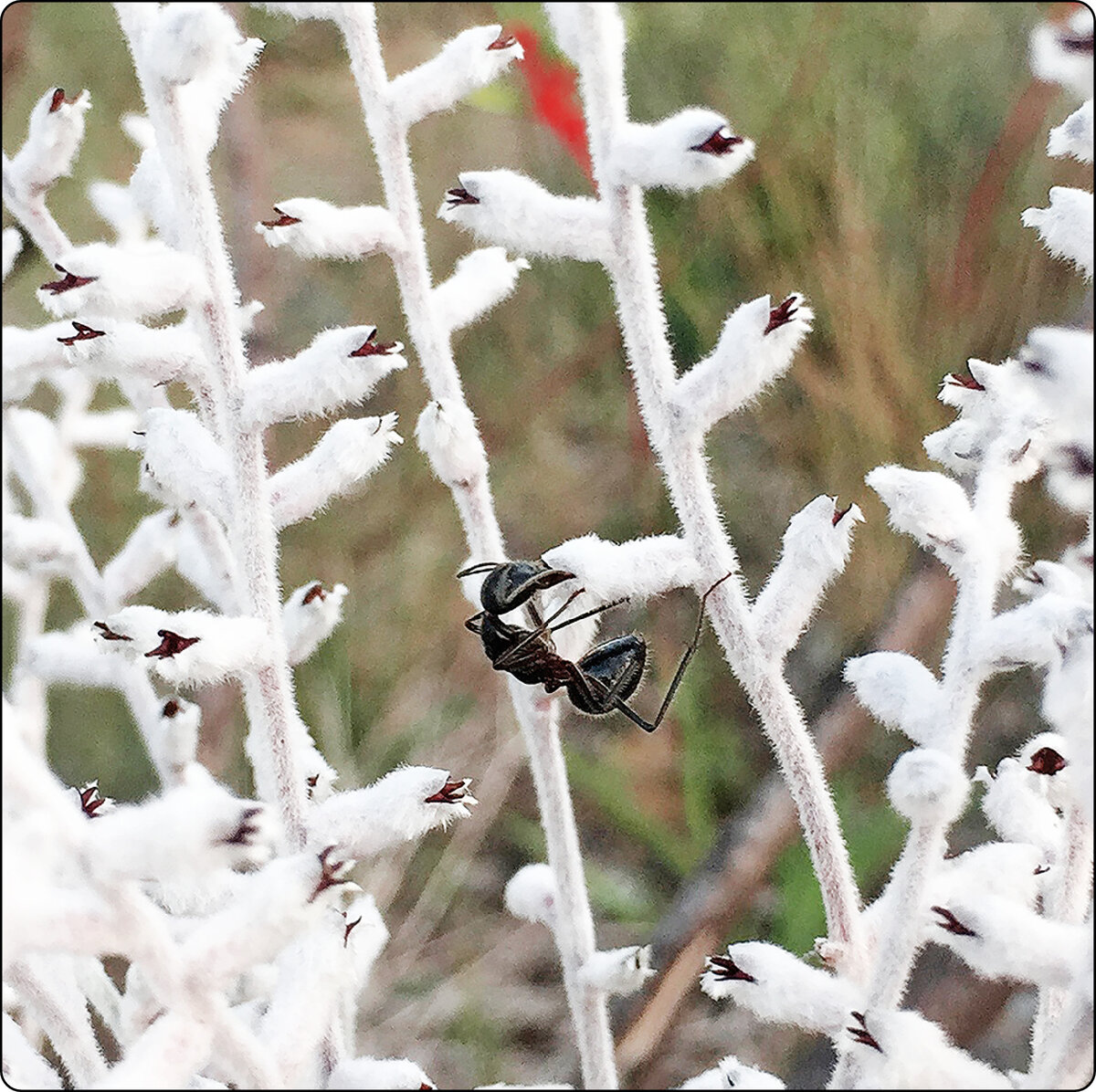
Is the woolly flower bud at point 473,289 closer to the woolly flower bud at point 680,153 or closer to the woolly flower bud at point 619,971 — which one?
the woolly flower bud at point 680,153

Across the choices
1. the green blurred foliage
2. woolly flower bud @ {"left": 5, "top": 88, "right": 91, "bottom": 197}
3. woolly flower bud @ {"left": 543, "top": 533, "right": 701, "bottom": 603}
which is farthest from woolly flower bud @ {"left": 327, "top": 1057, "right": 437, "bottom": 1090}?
the green blurred foliage

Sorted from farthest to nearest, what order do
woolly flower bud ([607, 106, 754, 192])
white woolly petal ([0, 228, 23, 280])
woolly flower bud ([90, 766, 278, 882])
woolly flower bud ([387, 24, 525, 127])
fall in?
1. white woolly petal ([0, 228, 23, 280])
2. woolly flower bud ([387, 24, 525, 127])
3. woolly flower bud ([607, 106, 754, 192])
4. woolly flower bud ([90, 766, 278, 882])

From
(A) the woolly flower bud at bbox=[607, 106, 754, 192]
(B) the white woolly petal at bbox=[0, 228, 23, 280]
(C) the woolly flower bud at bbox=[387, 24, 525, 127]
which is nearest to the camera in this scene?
(A) the woolly flower bud at bbox=[607, 106, 754, 192]

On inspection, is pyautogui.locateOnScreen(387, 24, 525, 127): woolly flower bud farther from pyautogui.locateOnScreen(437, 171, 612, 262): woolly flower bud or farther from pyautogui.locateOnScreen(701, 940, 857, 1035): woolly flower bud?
pyautogui.locateOnScreen(701, 940, 857, 1035): woolly flower bud

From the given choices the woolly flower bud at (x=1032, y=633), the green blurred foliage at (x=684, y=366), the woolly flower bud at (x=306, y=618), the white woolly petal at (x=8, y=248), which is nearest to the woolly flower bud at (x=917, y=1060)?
the woolly flower bud at (x=1032, y=633)

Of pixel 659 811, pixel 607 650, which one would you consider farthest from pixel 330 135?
pixel 607 650

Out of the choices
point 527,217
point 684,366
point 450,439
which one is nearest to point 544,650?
point 450,439

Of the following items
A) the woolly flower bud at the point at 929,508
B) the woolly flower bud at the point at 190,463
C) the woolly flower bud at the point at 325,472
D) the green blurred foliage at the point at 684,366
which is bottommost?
the green blurred foliage at the point at 684,366
